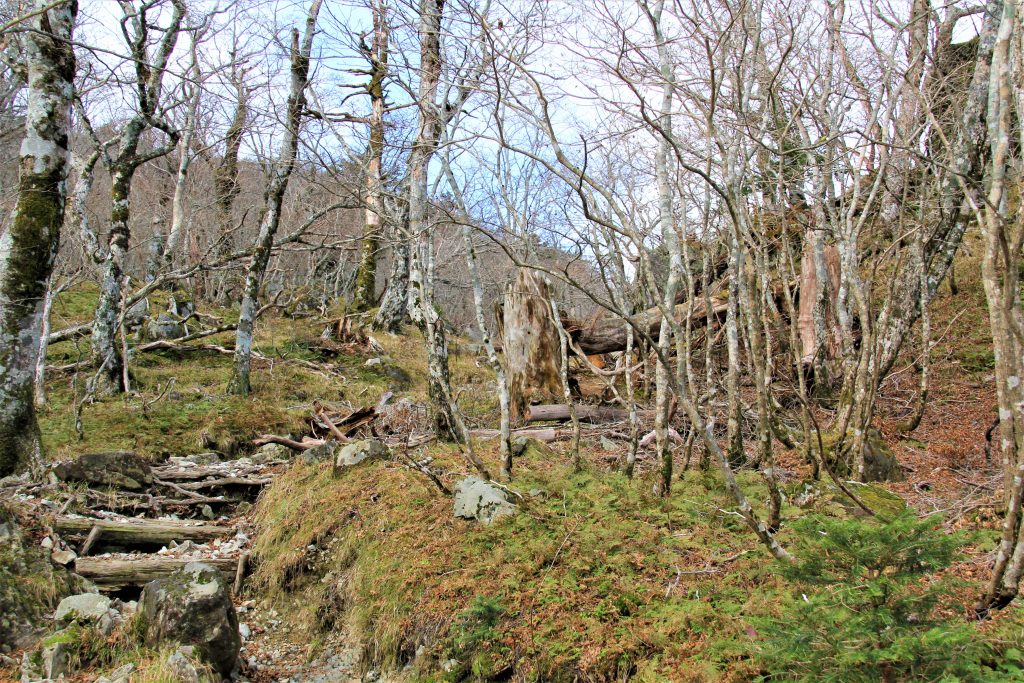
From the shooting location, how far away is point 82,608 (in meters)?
4.13

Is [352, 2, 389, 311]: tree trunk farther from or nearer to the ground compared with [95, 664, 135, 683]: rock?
farther from the ground

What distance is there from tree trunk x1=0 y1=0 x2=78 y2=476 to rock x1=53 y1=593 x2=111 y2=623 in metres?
2.57

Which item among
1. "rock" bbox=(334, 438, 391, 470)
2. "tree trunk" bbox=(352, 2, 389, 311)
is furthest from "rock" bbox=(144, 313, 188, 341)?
"rock" bbox=(334, 438, 391, 470)

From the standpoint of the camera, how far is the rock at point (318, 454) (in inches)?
276

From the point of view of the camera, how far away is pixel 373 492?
5715 mm

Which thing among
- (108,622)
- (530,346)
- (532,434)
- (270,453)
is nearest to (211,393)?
(270,453)

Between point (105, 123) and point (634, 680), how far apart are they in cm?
1983

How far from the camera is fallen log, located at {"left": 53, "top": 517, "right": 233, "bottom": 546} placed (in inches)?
208

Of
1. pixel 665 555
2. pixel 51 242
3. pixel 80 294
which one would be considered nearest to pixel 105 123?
pixel 80 294

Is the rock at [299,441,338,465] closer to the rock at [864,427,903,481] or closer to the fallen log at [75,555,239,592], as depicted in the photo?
the fallen log at [75,555,239,592]

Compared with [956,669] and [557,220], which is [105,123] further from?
[956,669]

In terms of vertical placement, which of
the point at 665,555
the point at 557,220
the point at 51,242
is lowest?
the point at 665,555

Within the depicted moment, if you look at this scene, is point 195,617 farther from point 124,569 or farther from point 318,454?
point 318,454

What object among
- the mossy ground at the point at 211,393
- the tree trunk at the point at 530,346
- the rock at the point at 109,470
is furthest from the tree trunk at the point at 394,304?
the rock at the point at 109,470
